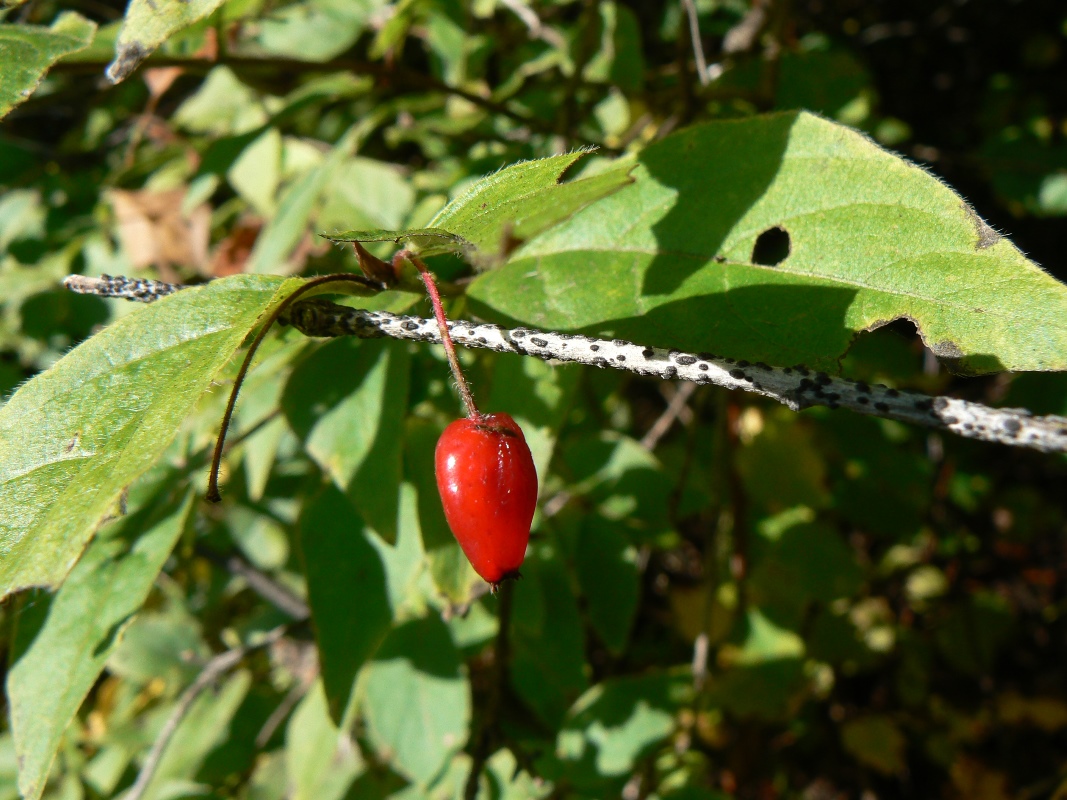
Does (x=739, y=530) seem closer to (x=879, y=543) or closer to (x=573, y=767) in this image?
(x=573, y=767)

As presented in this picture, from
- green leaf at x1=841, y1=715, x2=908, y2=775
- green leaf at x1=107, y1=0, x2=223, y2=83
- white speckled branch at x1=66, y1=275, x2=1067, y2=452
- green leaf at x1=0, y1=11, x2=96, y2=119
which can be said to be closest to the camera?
white speckled branch at x1=66, y1=275, x2=1067, y2=452

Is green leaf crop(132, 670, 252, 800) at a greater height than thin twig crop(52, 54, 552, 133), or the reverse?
thin twig crop(52, 54, 552, 133)

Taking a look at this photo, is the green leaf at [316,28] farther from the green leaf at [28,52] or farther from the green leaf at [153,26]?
the green leaf at [153,26]

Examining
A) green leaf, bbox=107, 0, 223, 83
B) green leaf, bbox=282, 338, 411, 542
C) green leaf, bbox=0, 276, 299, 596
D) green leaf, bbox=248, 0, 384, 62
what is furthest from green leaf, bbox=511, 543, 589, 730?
green leaf, bbox=248, 0, 384, 62

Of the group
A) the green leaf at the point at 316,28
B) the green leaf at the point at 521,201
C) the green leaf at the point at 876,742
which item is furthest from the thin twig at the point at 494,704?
the green leaf at the point at 876,742

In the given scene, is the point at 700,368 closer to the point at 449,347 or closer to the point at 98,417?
the point at 449,347

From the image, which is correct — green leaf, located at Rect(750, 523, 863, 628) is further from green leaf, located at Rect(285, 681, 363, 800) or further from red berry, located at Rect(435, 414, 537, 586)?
red berry, located at Rect(435, 414, 537, 586)

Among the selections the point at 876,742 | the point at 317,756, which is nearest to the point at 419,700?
the point at 317,756

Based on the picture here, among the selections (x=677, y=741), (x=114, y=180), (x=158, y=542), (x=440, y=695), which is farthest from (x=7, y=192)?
(x=677, y=741)
